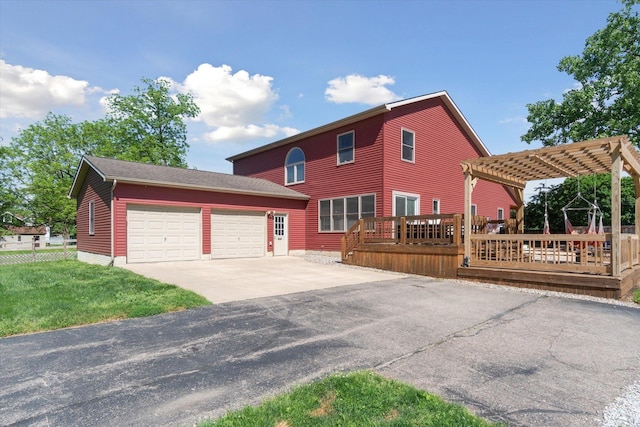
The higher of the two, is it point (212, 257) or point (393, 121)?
point (393, 121)

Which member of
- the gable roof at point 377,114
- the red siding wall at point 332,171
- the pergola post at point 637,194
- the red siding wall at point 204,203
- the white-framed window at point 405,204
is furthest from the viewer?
the white-framed window at point 405,204

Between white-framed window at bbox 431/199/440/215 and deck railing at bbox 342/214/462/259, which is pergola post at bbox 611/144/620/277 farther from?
white-framed window at bbox 431/199/440/215

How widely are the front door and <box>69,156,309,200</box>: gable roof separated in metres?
1.20

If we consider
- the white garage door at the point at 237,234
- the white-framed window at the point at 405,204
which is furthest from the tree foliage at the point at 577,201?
the white garage door at the point at 237,234

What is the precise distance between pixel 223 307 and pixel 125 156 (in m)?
32.6

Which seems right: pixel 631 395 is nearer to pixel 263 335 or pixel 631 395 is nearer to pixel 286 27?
pixel 263 335

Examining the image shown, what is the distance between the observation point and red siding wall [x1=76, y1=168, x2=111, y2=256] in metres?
12.6

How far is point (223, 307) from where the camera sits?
6.20 metres

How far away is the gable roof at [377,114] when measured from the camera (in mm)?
14133

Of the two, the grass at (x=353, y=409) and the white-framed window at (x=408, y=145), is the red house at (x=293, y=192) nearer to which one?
the white-framed window at (x=408, y=145)

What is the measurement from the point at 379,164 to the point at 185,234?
332 inches

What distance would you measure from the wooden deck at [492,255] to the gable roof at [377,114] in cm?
475

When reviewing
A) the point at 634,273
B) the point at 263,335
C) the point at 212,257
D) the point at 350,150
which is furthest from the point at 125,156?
the point at 634,273

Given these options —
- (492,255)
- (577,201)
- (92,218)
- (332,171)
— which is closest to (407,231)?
(492,255)
